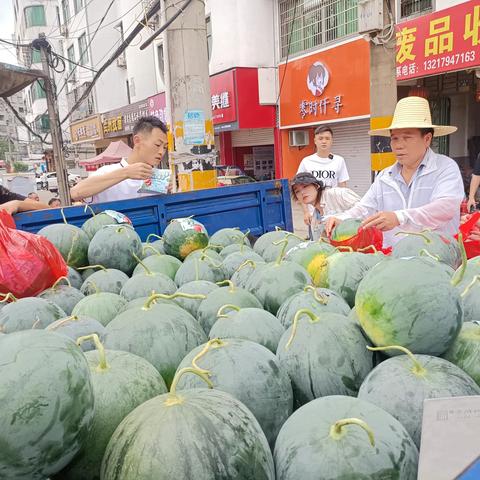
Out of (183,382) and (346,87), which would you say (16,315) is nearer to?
(183,382)

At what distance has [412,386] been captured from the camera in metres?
1.01

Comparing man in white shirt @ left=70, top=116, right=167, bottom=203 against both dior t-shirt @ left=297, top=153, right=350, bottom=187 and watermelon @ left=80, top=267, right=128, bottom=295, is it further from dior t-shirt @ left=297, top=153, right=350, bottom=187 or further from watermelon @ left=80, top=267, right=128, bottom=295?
dior t-shirt @ left=297, top=153, right=350, bottom=187

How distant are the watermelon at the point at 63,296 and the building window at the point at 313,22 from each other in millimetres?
10559

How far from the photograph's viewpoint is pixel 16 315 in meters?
1.52

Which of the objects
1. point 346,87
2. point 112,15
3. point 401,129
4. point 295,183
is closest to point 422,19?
point 346,87

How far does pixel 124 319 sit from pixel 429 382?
81 cm

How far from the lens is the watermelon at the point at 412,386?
3.24 feet

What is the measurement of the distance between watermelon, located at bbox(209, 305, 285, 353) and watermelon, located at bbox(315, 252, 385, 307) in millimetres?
456

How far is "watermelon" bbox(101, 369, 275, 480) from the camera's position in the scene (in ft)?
2.52

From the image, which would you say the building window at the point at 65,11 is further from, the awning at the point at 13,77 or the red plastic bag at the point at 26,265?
the red plastic bag at the point at 26,265

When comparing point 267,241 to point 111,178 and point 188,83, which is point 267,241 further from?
point 188,83

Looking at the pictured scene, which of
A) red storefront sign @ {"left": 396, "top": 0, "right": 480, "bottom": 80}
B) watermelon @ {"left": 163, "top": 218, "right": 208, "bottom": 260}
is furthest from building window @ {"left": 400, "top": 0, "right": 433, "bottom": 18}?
watermelon @ {"left": 163, "top": 218, "right": 208, "bottom": 260}

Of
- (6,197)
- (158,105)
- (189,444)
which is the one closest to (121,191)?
(6,197)

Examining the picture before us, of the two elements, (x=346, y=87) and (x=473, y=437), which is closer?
(x=473, y=437)
